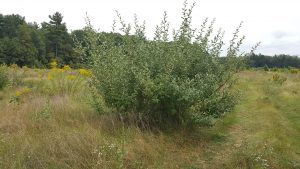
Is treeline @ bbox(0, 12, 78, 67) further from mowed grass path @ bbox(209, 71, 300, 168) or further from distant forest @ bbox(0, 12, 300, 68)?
mowed grass path @ bbox(209, 71, 300, 168)

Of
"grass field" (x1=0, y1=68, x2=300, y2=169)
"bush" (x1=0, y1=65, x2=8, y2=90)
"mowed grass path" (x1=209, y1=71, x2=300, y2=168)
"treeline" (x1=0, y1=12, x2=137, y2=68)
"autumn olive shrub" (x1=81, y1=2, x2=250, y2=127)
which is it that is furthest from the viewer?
"treeline" (x1=0, y1=12, x2=137, y2=68)

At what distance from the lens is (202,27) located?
25.2 ft

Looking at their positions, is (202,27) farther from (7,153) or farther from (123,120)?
(7,153)

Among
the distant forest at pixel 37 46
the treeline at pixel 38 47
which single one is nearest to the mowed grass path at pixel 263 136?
the distant forest at pixel 37 46

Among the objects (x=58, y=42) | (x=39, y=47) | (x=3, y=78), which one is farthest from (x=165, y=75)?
(x=39, y=47)

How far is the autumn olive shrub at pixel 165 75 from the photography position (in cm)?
664

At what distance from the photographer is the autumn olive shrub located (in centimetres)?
664

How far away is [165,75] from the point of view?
6680 mm

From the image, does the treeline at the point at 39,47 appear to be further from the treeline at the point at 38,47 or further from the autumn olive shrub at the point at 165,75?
the autumn olive shrub at the point at 165,75

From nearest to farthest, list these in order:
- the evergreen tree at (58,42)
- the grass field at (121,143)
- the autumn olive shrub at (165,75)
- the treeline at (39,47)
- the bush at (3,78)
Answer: the grass field at (121,143)
the autumn olive shrub at (165,75)
the bush at (3,78)
the treeline at (39,47)
the evergreen tree at (58,42)

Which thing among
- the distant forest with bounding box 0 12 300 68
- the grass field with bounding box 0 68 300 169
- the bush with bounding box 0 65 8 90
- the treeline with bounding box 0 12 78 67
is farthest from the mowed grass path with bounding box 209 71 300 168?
the treeline with bounding box 0 12 78 67

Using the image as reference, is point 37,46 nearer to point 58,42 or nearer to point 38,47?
point 38,47

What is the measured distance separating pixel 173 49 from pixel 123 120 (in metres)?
1.71

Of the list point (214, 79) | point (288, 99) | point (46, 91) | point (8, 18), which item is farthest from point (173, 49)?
point (8, 18)
